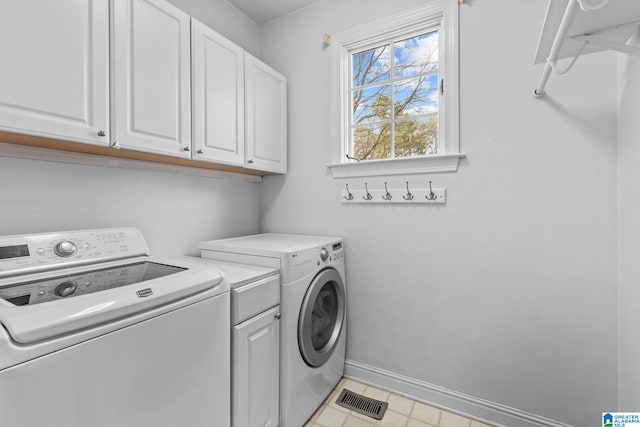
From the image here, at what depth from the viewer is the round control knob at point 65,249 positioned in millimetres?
1185

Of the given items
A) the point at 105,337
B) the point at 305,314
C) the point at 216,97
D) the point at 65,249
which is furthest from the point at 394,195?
the point at 65,249

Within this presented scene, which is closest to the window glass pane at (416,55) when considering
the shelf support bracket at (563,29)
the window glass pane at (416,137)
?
the window glass pane at (416,137)

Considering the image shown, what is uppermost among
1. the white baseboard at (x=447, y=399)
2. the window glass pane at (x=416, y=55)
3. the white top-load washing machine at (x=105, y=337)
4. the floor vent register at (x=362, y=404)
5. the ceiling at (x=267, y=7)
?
the ceiling at (x=267, y=7)

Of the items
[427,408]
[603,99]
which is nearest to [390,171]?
[603,99]

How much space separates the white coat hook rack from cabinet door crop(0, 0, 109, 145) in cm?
143

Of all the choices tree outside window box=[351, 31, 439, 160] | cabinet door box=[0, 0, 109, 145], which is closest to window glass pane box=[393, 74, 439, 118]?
tree outside window box=[351, 31, 439, 160]

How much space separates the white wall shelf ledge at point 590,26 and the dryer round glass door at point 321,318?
59.2 inches

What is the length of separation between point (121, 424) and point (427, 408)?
168 centimetres

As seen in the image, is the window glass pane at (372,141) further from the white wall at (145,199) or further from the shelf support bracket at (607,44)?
the shelf support bracket at (607,44)

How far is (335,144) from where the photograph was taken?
2121 mm

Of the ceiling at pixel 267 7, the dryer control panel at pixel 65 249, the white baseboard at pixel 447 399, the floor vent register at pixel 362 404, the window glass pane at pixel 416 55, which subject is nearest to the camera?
the dryer control panel at pixel 65 249

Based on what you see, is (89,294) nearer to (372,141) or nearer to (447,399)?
(372,141)

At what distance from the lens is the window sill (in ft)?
5.69

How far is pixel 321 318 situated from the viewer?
1882 mm
